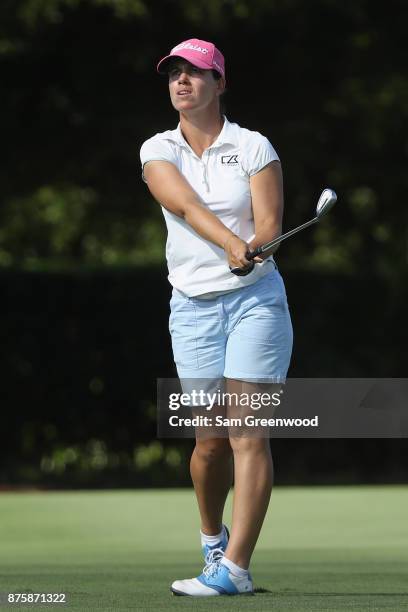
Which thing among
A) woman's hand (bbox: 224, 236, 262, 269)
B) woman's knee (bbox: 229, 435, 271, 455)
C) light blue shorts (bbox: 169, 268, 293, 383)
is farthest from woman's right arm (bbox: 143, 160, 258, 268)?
woman's knee (bbox: 229, 435, 271, 455)

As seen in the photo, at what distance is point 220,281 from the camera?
5.96 metres

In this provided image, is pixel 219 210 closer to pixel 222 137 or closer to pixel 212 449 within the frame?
pixel 222 137

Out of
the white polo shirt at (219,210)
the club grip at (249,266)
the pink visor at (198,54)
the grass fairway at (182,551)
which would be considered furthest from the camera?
the pink visor at (198,54)

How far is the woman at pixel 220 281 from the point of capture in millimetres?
5852

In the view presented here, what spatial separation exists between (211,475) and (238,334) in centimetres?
62

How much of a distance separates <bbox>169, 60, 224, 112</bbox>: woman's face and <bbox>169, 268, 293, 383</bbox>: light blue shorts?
739 millimetres

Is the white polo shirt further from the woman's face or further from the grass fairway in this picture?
the grass fairway

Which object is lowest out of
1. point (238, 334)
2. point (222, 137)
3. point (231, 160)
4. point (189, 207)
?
point (238, 334)

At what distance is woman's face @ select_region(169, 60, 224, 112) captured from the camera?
6105mm

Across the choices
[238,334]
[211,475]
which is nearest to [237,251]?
[238,334]

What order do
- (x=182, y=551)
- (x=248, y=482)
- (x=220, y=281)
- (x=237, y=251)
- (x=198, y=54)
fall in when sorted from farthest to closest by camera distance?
1. (x=182, y=551)
2. (x=198, y=54)
3. (x=220, y=281)
4. (x=248, y=482)
5. (x=237, y=251)

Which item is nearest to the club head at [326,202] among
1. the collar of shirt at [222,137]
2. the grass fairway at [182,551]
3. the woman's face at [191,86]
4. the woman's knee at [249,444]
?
the collar of shirt at [222,137]

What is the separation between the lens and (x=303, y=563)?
8328mm

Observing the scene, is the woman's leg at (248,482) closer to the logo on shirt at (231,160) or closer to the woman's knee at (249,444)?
the woman's knee at (249,444)
